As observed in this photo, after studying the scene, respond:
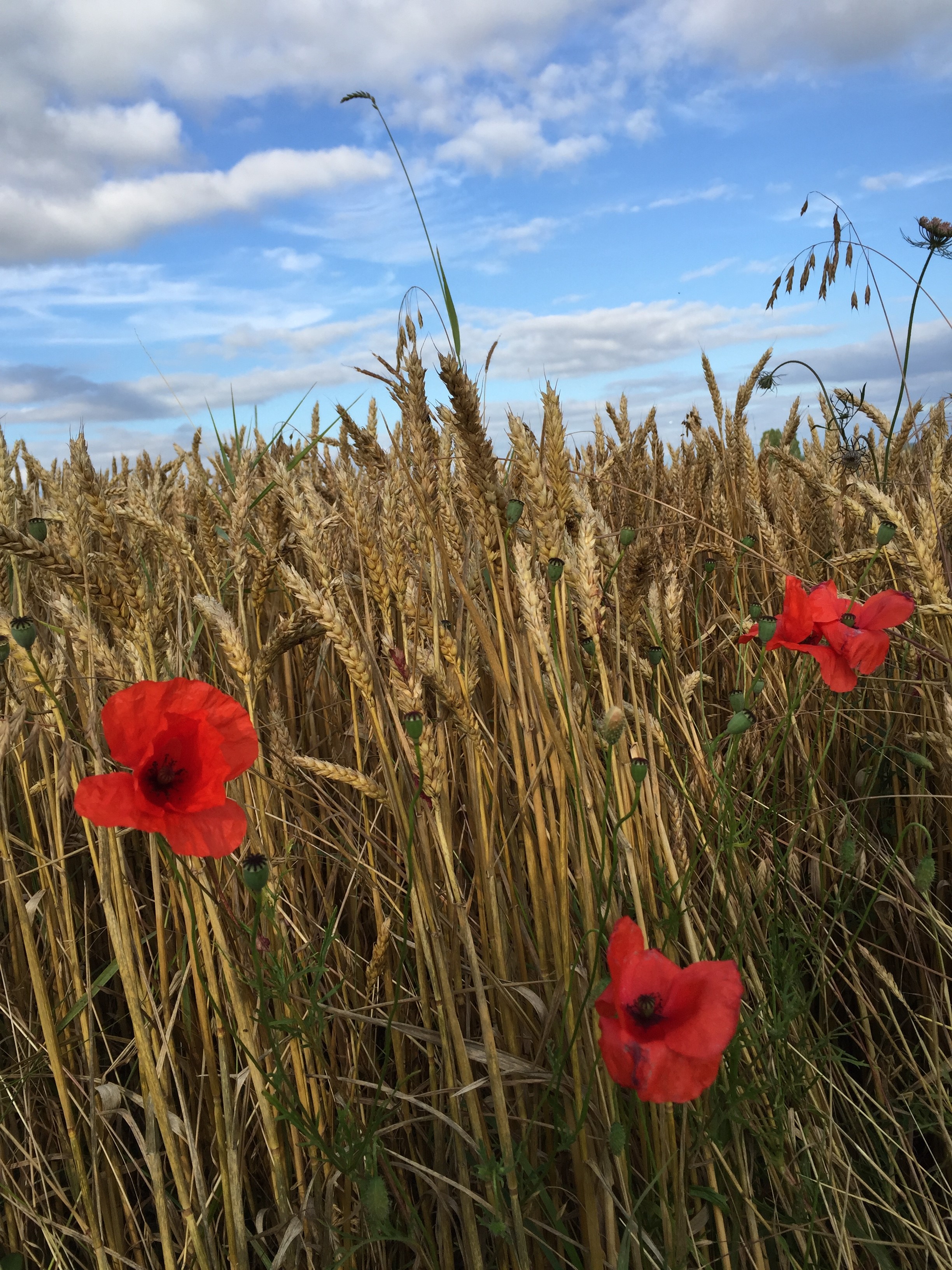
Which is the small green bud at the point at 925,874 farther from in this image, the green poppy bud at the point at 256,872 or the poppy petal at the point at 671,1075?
the green poppy bud at the point at 256,872

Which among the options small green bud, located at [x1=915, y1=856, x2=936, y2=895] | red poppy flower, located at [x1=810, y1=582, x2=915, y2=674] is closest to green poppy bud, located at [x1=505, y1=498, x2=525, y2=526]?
red poppy flower, located at [x1=810, y1=582, x2=915, y2=674]

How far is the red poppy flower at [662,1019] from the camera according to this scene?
2.50ft

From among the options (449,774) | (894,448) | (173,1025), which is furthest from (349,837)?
(894,448)

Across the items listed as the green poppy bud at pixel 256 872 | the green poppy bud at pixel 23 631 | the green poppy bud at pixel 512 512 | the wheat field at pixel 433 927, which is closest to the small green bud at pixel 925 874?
the wheat field at pixel 433 927

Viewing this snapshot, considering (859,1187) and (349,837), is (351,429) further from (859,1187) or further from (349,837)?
(859,1187)

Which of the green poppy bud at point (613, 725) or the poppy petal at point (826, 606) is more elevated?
the poppy petal at point (826, 606)

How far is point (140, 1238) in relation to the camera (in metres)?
1.18

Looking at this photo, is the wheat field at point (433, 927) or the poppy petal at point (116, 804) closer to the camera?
the poppy petal at point (116, 804)

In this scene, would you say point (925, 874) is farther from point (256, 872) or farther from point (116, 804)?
point (116, 804)

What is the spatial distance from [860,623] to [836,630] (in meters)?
0.04

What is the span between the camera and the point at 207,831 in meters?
0.81

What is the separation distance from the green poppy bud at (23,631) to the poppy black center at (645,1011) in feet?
2.36

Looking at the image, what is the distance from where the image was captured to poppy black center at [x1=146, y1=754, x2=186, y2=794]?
84 cm

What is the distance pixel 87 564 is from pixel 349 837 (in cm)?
53
